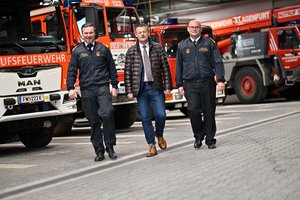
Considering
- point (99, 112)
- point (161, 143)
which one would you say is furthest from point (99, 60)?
point (161, 143)

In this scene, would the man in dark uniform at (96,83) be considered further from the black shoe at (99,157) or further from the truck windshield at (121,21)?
the truck windshield at (121,21)

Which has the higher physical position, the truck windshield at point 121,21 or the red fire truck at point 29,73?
the truck windshield at point 121,21

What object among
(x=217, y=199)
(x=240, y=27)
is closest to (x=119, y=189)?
(x=217, y=199)

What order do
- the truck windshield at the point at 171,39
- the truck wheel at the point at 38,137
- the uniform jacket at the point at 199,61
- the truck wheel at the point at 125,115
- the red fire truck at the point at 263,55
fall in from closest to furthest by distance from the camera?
the uniform jacket at the point at 199,61 → the truck wheel at the point at 38,137 → the truck wheel at the point at 125,115 → the truck windshield at the point at 171,39 → the red fire truck at the point at 263,55

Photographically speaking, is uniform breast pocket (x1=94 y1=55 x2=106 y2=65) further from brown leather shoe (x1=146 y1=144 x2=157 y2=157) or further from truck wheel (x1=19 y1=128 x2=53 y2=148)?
truck wheel (x1=19 y1=128 x2=53 y2=148)

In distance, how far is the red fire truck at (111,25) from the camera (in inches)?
432

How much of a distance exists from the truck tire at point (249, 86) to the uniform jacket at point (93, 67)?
11.8m

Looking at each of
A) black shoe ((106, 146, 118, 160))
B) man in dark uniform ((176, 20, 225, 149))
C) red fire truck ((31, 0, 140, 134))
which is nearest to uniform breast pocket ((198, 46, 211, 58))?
man in dark uniform ((176, 20, 225, 149))

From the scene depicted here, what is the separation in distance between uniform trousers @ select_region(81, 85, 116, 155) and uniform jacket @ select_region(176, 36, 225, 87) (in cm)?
120

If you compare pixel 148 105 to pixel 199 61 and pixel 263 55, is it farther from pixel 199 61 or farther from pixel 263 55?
pixel 263 55

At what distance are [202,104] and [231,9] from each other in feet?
63.2

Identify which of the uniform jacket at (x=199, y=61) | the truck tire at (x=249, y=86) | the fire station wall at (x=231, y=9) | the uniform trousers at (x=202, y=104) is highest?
the fire station wall at (x=231, y=9)

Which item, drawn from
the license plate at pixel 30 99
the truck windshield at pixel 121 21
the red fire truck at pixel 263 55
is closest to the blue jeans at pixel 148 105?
the license plate at pixel 30 99

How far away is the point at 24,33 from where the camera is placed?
10070 millimetres
